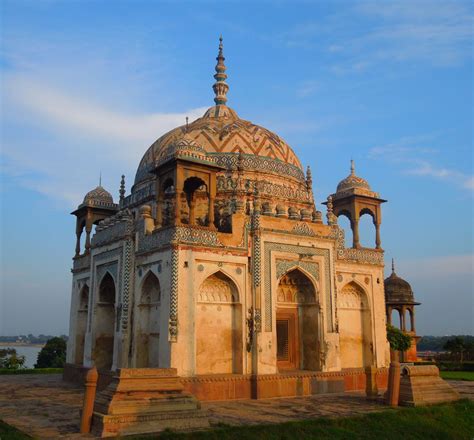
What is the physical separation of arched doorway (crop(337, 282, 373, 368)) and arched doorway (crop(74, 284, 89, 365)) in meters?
9.94

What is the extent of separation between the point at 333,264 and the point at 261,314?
3.59 metres

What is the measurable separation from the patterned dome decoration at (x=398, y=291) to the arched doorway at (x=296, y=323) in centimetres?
2066

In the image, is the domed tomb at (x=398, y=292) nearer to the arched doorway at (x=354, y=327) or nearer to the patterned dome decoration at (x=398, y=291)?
the patterned dome decoration at (x=398, y=291)

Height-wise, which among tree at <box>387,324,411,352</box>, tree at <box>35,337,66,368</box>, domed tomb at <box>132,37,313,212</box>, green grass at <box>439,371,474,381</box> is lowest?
green grass at <box>439,371,474,381</box>

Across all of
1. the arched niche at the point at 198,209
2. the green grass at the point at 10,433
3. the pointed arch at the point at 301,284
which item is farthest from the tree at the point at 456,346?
the green grass at the point at 10,433

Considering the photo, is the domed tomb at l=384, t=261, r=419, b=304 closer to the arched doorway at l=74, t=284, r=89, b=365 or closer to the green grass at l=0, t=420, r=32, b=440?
the arched doorway at l=74, t=284, r=89, b=365

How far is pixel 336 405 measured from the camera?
556 inches

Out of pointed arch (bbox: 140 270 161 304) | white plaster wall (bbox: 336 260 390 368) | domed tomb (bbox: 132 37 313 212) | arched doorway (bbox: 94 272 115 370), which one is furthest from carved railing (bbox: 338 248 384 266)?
arched doorway (bbox: 94 272 115 370)

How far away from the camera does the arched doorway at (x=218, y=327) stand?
15.6 m

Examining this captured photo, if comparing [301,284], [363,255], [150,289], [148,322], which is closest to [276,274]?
[301,284]

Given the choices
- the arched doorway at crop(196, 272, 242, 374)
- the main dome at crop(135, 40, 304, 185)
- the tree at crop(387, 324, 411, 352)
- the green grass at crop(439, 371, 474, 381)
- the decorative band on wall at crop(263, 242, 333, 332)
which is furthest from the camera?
the tree at crop(387, 324, 411, 352)

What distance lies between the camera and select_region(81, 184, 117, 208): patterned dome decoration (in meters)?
22.2

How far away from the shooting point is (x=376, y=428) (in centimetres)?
1173

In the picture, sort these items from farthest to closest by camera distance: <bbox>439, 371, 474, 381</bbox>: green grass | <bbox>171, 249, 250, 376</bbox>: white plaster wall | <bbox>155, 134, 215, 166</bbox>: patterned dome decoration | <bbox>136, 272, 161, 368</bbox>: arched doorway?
<bbox>439, 371, 474, 381</bbox>: green grass
<bbox>136, 272, 161, 368</bbox>: arched doorway
<bbox>155, 134, 215, 166</bbox>: patterned dome decoration
<bbox>171, 249, 250, 376</bbox>: white plaster wall
